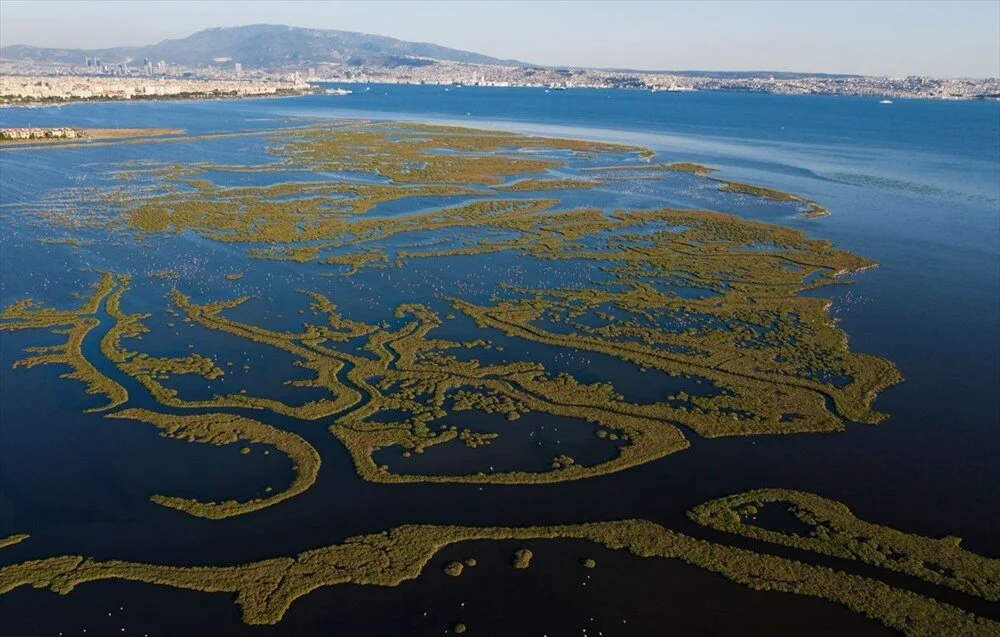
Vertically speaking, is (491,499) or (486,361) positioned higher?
(486,361)

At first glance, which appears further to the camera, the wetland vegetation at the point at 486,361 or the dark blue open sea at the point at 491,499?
the wetland vegetation at the point at 486,361

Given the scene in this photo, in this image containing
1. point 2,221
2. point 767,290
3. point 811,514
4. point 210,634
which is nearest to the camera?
point 210,634

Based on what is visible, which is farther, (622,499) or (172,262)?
(172,262)

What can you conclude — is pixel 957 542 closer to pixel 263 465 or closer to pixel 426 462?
pixel 426 462

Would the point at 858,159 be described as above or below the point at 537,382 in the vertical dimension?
above

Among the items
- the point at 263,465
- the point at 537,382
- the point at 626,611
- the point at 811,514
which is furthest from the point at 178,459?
the point at 811,514

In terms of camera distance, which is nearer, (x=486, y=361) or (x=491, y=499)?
(x=491, y=499)

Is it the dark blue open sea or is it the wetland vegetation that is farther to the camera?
the wetland vegetation

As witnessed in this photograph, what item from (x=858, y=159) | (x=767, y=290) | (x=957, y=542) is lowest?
(x=957, y=542)

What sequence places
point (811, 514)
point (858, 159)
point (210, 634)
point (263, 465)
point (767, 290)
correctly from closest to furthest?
1. point (210, 634)
2. point (811, 514)
3. point (263, 465)
4. point (767, 290)
5. point (858, 159)
